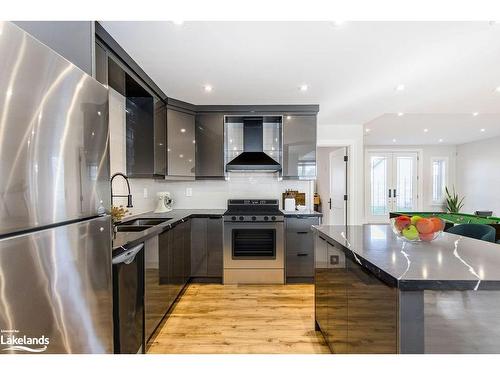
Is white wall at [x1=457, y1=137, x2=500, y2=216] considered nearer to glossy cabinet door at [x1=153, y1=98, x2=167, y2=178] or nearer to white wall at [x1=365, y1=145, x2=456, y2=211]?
white wall at [x1=365, y1=145, x2=456, y2=211]

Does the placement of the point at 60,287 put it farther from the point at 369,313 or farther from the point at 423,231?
the point at 423,231

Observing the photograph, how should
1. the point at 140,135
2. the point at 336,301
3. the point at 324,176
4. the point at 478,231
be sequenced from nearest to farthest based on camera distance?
the point at 336,301
the point at 478,231
the point at 140,135
the point at 324,176

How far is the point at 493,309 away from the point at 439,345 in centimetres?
27

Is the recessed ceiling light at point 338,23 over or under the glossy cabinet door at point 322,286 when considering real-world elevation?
over

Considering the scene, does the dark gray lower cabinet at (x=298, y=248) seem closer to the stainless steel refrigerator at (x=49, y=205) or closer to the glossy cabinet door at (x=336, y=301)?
the glossy cabinet door at (x=336, y=301)

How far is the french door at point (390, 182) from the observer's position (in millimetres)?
8016

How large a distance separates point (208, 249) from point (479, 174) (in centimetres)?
803

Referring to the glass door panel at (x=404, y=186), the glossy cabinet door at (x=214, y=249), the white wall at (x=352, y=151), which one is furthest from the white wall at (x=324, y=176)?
the glossy cabinet door at (x=214, y=249)

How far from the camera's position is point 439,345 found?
103 centimetres

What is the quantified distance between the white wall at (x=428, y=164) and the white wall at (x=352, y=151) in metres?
3.93

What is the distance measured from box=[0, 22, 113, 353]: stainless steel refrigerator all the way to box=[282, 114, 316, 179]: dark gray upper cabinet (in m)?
2.74

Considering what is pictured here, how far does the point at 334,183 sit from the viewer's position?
530cm

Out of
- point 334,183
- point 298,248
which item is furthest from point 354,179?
point 298,248
